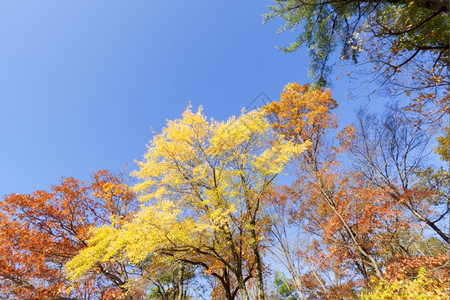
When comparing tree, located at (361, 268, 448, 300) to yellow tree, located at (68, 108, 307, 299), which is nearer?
tree, located at (361, 268, 448, 300)

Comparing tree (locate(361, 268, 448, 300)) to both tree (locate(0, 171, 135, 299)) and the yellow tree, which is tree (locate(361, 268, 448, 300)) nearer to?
the yellow tree

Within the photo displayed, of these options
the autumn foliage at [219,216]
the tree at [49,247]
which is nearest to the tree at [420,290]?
the autumn foliage at [219,216]

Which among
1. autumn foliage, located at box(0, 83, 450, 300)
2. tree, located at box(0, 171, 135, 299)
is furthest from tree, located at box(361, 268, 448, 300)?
tree, located at box(0, 171, 135, 299)

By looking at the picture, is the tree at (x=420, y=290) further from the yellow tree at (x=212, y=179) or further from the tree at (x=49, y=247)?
the tree at (x=49, y=247)

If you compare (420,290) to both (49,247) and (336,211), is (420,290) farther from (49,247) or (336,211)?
(49,247)

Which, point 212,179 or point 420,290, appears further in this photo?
point 212,179

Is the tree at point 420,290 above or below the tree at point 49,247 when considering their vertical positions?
below

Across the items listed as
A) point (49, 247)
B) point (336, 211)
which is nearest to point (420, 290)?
point (336, 211)

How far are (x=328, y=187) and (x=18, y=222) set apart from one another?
1369 cm

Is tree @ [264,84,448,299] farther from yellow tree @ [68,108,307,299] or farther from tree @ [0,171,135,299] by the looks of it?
tree @ [0,171,135,299]

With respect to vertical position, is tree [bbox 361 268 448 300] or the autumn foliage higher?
the autumn foliage

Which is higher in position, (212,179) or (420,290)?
(212,179)

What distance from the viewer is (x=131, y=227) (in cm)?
595

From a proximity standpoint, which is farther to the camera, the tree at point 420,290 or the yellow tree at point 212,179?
the yellow tree at point 212,179
